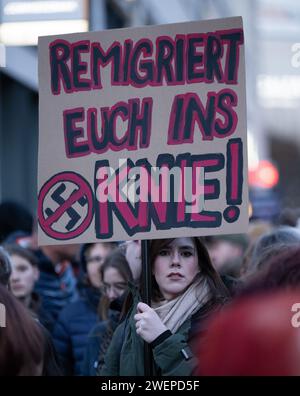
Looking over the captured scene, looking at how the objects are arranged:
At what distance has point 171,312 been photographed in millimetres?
3199

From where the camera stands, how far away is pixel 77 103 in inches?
133

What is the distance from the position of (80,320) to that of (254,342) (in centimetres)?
345

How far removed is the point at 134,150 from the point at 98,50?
1.35 ft

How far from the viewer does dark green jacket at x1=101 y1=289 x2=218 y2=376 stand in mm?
3039

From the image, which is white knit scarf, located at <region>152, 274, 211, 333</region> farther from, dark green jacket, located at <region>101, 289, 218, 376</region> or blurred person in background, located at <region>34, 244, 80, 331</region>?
blurred person in background, located at <region>34, 244, 80, 331</region>

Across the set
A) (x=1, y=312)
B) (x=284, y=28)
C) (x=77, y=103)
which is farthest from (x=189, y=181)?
(x=284, y=28)

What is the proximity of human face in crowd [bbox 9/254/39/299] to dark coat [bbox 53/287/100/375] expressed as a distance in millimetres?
251

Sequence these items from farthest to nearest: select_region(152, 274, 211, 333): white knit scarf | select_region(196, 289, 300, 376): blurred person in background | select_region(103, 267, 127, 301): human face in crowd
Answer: select_region(103, 267, 127, 301): human face in crowd, select_region(152, 274, 211, 333): white knit scarf, select_region(196, 289, 300, 376): blurred person in background

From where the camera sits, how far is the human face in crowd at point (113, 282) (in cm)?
463

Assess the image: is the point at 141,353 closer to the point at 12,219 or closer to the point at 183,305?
the point at 183,305

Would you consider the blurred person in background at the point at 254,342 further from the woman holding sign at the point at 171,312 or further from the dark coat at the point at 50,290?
the dark coat at the point at 50,290

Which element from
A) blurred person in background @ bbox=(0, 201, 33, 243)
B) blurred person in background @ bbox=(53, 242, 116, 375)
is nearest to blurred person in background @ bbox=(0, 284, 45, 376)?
blurred person in background @ bbox=(53, 242, 116, 375)

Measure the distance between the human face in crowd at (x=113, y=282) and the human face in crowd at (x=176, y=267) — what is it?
128 centimetres
